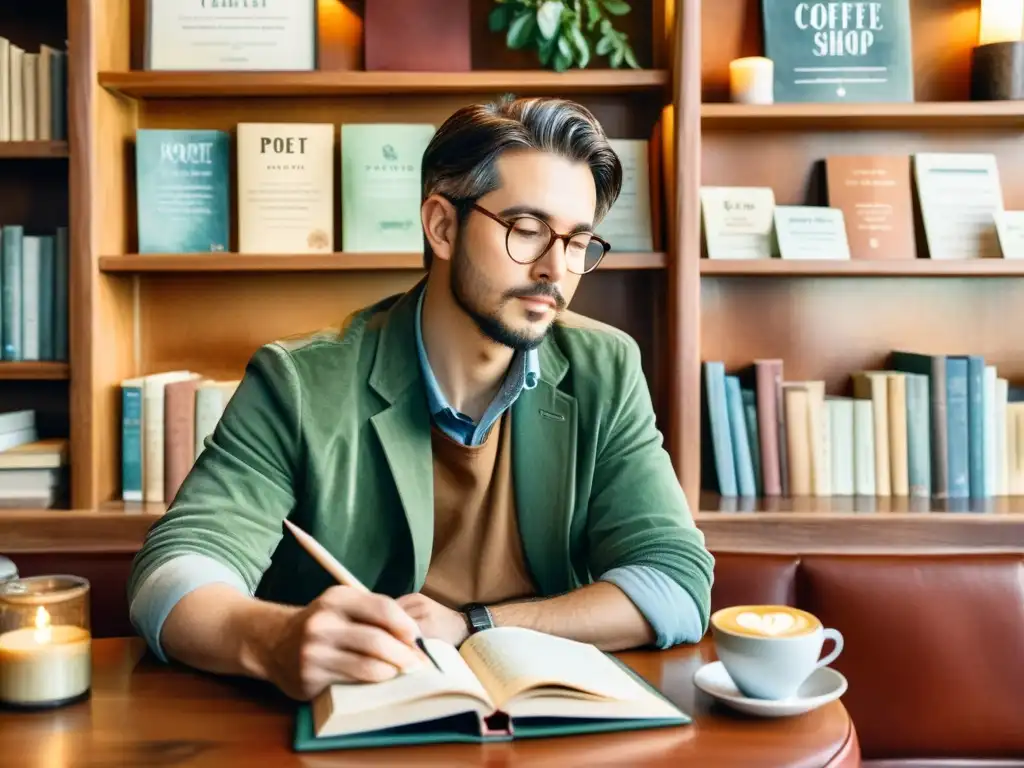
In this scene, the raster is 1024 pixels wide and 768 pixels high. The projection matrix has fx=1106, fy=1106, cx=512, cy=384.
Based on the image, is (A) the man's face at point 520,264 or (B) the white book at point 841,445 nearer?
(A) the man's face at point 520,264

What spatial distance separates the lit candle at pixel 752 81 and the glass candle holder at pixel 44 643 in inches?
76.1

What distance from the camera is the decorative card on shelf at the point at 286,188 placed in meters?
2.63

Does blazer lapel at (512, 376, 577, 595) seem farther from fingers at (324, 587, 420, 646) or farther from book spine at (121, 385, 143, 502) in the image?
book spine at (121, 385, 143, 502)

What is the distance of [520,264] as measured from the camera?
1.58 metres

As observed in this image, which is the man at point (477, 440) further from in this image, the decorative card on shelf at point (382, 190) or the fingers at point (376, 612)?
the decorative card on shelf at point (382, 190)

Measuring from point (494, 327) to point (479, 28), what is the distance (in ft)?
4.64

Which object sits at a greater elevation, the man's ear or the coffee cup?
the man's ear

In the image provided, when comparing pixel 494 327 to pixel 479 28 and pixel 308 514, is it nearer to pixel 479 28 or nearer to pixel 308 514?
pixel 308 514

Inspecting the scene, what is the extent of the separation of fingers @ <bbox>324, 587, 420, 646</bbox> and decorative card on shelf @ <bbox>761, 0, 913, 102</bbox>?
196 centimetres

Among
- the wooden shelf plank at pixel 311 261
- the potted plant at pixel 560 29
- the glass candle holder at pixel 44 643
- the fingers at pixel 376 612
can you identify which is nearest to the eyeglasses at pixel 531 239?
the fingers at pixel 376 612

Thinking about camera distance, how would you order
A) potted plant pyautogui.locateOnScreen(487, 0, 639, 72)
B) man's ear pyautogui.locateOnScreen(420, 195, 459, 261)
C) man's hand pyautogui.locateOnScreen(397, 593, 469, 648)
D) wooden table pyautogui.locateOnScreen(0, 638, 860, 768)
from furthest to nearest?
potted plant pyautogui.locateOnScreen(487, 0, 639, 72) < man's ear pyautogui.locateOnScreen(420, 195, 459, 261) < man's hand pyautogui.locateOnScreen(397, 593, 469, 648) < wooden table pyautogui.locateOnScreen(0, 638, 860, 768)

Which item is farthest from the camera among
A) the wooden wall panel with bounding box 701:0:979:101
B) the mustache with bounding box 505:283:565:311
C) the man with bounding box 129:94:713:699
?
the wooden wall panel with bounding box 701:0:979:101

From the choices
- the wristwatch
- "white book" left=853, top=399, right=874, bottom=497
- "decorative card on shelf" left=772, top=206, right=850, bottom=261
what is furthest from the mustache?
"white book" left=853, top=399, right=874, bottom=497

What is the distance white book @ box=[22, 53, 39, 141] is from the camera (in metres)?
2.54
